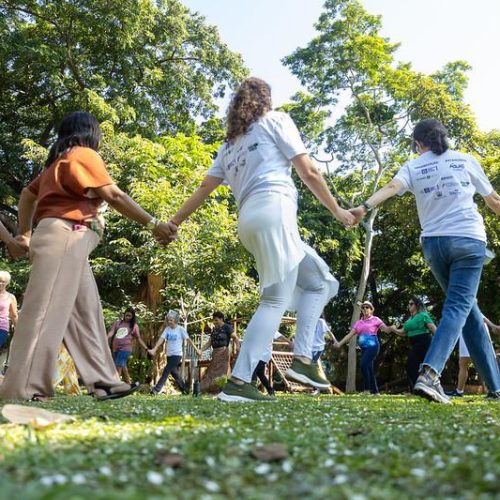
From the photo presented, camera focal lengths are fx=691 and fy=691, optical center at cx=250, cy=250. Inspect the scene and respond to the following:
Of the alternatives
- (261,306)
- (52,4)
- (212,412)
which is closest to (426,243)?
(261,306)

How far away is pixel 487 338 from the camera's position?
604cm

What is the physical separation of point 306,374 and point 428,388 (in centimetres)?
94

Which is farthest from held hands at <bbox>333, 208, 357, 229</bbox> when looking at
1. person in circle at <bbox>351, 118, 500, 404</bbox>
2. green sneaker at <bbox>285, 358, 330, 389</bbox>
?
green sneaker at <bbox>285, 358, 330, 389</bbox>

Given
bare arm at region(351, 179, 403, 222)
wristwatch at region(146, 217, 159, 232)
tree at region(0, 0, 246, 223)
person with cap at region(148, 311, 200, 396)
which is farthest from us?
tree at region(0, 0, 246, 223)

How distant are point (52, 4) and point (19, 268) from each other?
958 cm

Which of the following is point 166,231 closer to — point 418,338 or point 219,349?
point 418,338

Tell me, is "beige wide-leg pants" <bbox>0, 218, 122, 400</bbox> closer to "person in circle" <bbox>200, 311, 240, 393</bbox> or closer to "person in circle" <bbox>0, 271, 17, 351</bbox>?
"person in circle" <bbox>0, 271, 17, 351</bbox>

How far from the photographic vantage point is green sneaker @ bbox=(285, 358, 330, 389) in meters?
4.89

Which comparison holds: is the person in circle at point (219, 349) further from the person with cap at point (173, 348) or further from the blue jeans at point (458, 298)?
the blue jeans at point (458, 298)

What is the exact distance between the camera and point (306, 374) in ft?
16.1

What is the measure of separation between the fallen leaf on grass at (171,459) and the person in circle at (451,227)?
343cm

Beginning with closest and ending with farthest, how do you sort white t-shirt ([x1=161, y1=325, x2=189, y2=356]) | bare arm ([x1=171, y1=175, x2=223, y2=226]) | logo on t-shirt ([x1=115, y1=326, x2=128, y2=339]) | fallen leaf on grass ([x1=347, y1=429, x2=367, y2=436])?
fallen leaf on grass ([x1=347, y1=429, x2=367, y2=436]) < bare arm ([x1=171, y1=175, x2=223, y2=226]) < white t-shirt ([x1=161, y1=325, x2=189, y2=356]) < logo on t-shirt ([x1=115, y1=326, x2=128, y2=339])

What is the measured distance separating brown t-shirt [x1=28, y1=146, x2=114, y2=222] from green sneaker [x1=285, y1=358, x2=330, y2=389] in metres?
1.86

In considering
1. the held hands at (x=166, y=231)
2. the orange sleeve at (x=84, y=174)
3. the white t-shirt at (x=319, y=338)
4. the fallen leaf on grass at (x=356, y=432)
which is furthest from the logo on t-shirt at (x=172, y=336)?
the fallen leaf on grass at (x=356, y=432)
